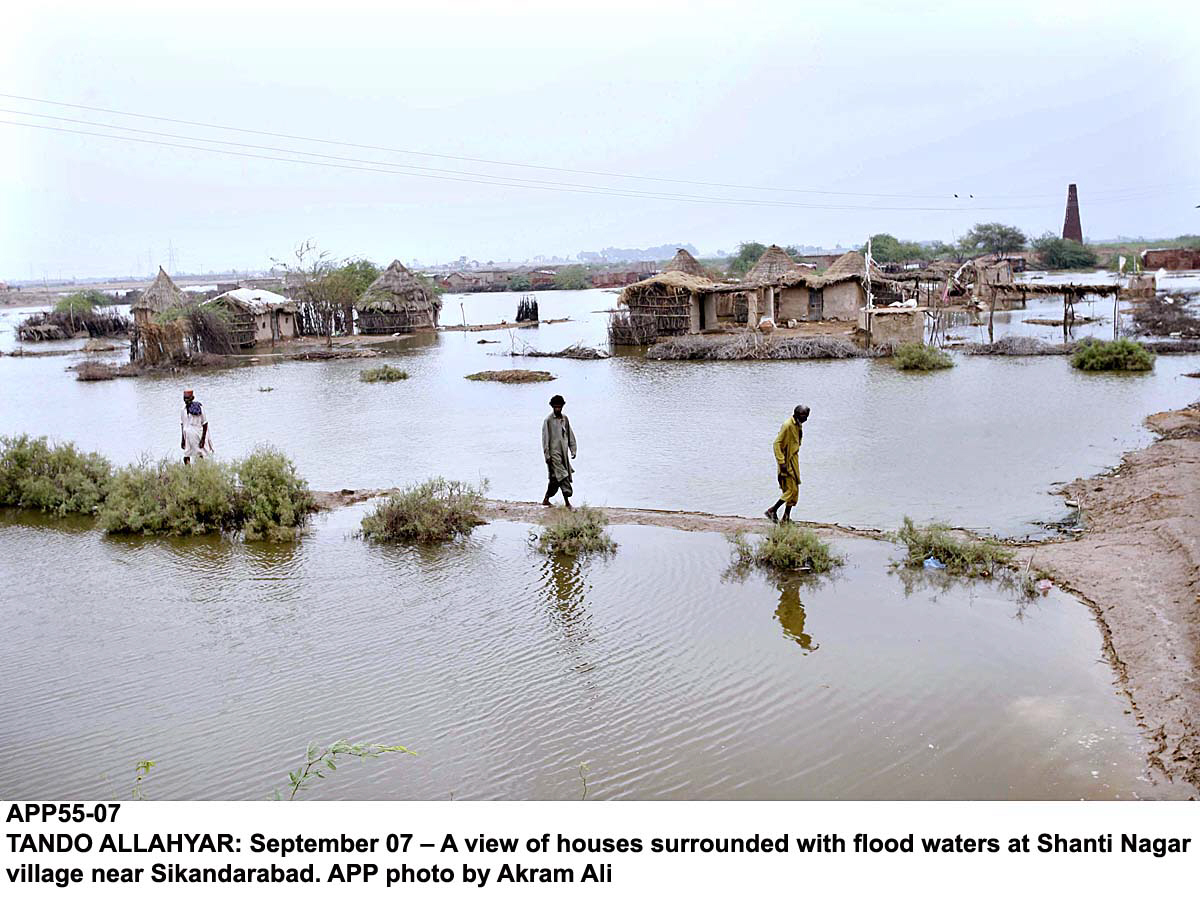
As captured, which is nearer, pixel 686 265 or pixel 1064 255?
pixel 686 265

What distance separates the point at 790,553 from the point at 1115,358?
16.1 m

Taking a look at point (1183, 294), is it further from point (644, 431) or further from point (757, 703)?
point (757, 703)

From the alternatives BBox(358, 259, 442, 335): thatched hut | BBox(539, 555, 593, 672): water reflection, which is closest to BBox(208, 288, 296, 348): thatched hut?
BBox(358, 259, 442, 335): thatched hut

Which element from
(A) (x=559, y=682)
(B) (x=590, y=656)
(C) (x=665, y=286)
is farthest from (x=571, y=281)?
(A) (x=559, y=682)

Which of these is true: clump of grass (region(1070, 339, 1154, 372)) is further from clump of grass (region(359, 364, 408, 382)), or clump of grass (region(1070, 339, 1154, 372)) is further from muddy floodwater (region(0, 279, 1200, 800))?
clump of grass (region(359, 364, 408, 382))

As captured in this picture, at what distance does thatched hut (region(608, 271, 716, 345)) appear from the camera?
96.6 feet

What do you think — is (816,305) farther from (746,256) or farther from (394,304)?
(746,256)

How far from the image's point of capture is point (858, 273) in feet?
103

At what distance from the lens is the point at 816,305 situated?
32000mm

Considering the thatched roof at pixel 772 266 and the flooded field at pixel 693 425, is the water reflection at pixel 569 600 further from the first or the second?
the thatched roof at pixel 772 266

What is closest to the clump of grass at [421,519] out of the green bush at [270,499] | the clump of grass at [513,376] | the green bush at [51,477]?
the green bush at [270,499]

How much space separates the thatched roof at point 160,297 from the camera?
35.4m

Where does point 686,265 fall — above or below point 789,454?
above

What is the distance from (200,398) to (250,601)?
15150mm
